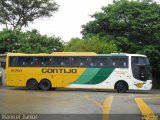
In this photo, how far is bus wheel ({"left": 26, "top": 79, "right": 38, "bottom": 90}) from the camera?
3334 cm

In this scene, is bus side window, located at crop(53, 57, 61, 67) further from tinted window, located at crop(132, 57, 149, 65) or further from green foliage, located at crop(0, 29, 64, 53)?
green foliage, located at crop(0, 29, 64, 53)

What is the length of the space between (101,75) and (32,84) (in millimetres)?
5239

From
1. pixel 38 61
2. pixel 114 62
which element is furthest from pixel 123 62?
pixel 38 61

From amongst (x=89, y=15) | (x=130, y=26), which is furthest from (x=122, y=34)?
(x=89, y=15)

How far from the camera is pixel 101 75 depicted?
32.2 m

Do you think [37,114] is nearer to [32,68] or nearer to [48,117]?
[48,117]

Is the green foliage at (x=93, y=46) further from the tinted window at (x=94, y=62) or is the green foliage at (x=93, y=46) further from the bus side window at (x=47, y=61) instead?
the tinted window at (x=94, y=62)

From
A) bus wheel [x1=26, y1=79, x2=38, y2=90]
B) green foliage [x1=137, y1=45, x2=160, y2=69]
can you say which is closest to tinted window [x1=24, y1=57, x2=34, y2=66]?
bus wheel [x1=26, y1=79, x2=38, y2=90]

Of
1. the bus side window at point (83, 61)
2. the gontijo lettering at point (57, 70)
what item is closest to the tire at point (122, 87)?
the bus side window at point (83, 61)

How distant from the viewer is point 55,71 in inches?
1304

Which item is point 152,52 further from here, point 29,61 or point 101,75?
point 29,61

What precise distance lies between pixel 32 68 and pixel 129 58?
7.23m

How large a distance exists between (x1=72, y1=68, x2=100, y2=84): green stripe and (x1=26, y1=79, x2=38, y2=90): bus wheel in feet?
11.0

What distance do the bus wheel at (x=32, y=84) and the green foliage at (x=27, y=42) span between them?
1068cm
